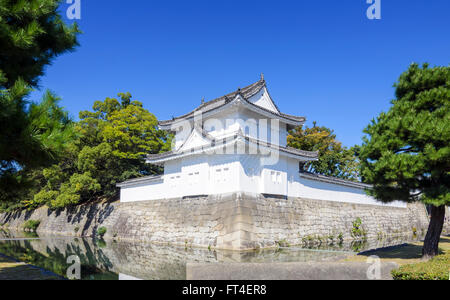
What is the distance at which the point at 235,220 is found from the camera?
13359mm

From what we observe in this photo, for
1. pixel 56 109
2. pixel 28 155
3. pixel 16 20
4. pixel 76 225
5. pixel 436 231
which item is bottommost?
pixel 76 225

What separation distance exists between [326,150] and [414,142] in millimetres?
19441

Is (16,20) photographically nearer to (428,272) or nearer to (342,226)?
(428,272)

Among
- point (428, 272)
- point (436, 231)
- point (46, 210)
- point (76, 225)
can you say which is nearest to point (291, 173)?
point (436, 231)

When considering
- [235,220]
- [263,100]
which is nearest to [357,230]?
[235,220]

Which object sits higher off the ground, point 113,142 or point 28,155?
point 113,142

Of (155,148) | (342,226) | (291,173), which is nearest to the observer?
(291,173)

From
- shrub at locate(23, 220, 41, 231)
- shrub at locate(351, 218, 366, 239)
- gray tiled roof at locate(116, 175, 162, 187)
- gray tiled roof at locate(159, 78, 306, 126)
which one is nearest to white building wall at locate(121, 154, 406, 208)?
gray tiled roof at locate(116, 175, 162, 187)

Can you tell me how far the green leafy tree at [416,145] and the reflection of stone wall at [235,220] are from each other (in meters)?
5.96

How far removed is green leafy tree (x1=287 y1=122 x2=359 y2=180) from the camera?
26.1 meters

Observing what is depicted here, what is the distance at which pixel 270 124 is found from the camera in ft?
60.5

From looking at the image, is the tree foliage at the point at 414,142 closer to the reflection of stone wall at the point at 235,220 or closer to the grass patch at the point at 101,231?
the reflection of stone wall at the point at 235,220

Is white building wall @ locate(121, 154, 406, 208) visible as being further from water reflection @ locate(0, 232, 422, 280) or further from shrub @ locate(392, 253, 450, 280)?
shrub @ locate(392, 253, 450, 280)
